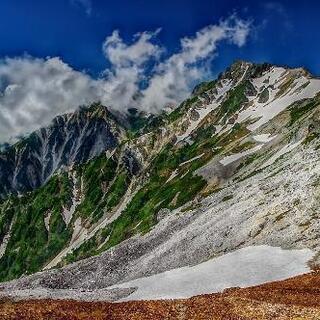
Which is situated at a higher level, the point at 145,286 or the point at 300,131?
the point at 300,131

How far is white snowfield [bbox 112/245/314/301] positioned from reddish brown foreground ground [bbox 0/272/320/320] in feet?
48.3

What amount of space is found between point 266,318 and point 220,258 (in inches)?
1671

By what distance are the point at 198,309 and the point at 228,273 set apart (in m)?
28.4

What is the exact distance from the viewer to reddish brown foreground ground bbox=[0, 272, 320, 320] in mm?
41312

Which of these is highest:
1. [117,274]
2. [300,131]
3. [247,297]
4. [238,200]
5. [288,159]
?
[300,131]

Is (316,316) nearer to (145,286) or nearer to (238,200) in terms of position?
(145,286)

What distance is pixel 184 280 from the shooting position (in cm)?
7300

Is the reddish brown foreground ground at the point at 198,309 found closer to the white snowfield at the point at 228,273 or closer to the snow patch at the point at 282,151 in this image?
the white snowfield at the point at 228,273

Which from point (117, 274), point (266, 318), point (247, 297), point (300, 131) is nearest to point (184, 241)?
point (117, 274)

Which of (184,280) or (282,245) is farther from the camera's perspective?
(282,245)

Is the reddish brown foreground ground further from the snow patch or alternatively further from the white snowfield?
the snow patch

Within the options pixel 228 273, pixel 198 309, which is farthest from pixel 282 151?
pixel 198 309

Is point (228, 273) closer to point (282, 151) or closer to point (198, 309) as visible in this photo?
point (198, 309)

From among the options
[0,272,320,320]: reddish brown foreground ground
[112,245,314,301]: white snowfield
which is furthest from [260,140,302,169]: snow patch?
[0,272,320,320]: reddish brown foreground ground
